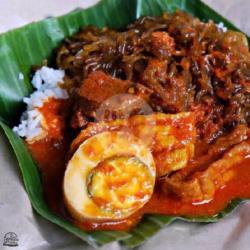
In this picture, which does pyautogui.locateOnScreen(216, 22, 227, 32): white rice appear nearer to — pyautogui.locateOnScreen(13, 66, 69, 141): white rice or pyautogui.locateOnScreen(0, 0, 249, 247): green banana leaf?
pyautogui.locateOnScreen(0, 0, 249, 247): green banana leaf

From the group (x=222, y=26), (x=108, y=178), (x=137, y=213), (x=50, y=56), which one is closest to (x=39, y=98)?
(x=50, y=56)

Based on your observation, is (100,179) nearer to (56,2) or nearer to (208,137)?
(208,137)

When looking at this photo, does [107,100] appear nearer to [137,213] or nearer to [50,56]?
[137,213]

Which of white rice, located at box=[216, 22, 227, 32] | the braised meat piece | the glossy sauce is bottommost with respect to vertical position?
the glossy sauce

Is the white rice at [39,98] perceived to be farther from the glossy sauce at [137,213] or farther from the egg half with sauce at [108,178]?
the egg half with sauce at [108,178]

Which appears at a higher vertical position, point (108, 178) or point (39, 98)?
point (39, 98)

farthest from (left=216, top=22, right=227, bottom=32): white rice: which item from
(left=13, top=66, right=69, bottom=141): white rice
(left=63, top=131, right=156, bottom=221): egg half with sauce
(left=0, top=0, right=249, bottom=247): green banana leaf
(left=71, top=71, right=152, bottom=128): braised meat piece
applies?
(left=63, top=131, right=156, bottom=221): egg half with sauce

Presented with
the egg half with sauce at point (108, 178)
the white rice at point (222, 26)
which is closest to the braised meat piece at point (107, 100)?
the egg half with sauce at point (108, 178)

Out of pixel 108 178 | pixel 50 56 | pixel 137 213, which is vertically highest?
pixel 50 56
